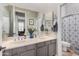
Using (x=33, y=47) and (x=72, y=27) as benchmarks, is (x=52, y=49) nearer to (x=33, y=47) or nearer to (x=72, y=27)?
(x=33, y=47)

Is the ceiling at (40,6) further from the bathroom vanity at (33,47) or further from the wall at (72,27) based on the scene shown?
the bathroom vanity at (33,47)

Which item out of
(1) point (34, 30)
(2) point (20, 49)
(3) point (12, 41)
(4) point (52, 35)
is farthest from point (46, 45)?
(3) point (12, 41)

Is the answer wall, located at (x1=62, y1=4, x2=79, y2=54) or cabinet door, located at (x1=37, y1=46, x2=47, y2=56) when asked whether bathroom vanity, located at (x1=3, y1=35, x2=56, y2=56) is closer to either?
cabinet door, located at (x1=37, y1=46, x2=47, y2=56)

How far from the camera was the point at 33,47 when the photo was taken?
1957 mm

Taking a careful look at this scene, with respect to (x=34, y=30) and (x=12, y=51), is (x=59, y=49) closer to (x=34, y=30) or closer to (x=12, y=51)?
(x=34, y=30)

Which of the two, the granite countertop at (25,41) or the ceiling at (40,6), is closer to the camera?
the granite countertop at (25,41)

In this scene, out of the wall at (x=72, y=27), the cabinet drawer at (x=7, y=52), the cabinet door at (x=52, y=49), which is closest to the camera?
the cabinet drawer at (x=7, y=52)

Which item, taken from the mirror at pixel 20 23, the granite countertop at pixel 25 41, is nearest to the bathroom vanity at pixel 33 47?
the granite countertop at pixel 25 41

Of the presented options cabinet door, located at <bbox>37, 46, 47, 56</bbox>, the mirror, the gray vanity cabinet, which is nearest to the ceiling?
the mirror

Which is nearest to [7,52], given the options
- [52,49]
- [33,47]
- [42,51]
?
[33,47]

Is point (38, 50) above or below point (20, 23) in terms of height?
below

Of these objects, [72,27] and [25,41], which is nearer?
[72,27]

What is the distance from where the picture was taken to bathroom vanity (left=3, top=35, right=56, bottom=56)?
5.75 feet

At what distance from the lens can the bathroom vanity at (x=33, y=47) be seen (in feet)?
5.75
